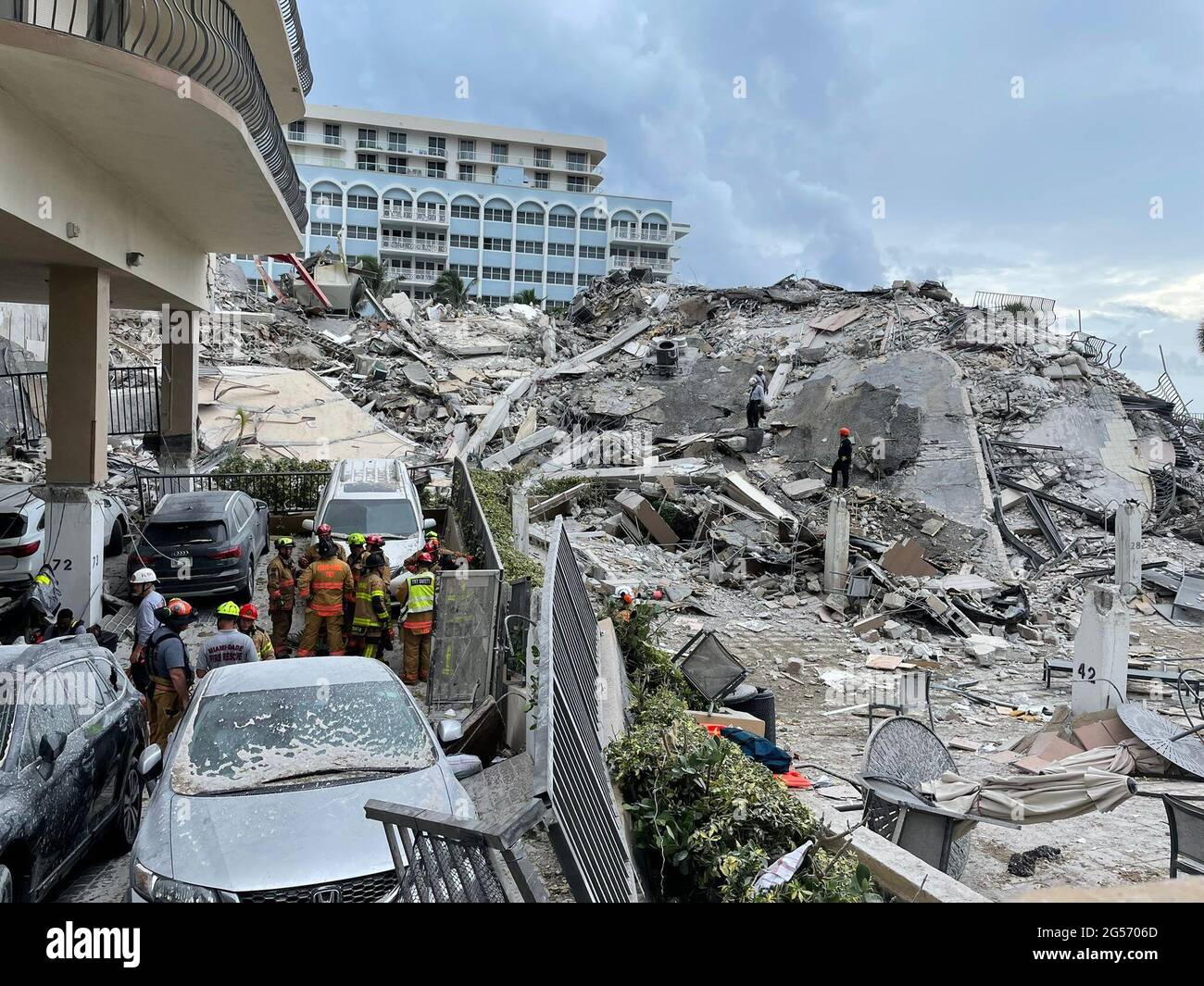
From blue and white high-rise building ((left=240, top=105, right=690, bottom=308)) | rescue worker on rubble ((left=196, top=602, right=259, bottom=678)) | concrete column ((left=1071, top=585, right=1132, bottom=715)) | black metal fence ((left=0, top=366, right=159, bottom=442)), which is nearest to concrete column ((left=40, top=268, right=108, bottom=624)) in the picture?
rescue worker on rubble ((left=196, top=602, right=259, bottom=678))

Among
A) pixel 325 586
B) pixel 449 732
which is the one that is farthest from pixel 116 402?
pixel 449 732

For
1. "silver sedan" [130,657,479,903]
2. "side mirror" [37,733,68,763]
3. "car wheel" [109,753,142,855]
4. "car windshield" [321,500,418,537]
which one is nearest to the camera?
"silver sedan" [130,657,479,903]

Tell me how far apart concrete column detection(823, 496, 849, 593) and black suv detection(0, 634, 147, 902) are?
12486mm

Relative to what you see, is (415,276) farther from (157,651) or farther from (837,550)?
(157,651)

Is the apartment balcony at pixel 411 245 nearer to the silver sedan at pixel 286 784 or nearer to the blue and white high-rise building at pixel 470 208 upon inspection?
the blue and white high-rise building at pixel 470 208

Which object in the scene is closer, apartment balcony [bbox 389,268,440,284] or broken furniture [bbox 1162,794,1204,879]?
broken furniture [bbox 1162,794,1204,879]

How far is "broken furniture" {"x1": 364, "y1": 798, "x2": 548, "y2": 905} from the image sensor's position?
9.26ft

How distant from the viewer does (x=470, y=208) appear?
72688 millimetres

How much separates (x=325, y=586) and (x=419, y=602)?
99cm

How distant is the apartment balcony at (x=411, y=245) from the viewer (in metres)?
70.7

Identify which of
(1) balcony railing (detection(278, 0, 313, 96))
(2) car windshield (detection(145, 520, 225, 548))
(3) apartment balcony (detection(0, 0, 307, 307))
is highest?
(1) balcony railing (detection(278, 0, 313, 96))

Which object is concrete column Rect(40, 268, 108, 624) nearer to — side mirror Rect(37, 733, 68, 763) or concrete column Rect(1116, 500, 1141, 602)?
side mirror Rect(37, 733, 68, 763)

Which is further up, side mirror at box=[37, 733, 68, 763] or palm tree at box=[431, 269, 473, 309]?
palm tree at box=[431, 269, 473, 309]

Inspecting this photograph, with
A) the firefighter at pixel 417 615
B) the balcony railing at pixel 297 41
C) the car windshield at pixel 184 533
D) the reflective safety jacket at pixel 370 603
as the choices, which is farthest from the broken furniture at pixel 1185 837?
the balcony railing at pixel 297 41
